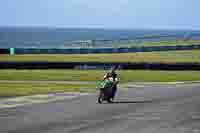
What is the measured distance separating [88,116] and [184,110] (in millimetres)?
5733

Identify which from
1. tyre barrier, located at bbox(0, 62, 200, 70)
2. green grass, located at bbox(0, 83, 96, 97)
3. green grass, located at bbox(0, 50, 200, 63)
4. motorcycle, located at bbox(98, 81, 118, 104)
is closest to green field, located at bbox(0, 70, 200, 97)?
green grass, located at bbox(0, 83, 96, 97)

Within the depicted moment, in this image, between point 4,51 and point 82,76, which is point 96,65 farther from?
point 4,51

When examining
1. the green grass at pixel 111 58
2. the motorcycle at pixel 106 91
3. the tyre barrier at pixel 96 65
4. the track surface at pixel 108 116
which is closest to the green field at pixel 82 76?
the tyre barrier at pixel 96 65

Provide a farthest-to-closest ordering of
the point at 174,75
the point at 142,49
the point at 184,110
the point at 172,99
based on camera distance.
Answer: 1. the point at 142,49
2. the point at 174,75
3. the point at 172,99
4. the point at 184,110

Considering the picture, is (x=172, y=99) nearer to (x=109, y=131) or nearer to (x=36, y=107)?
(x=36, y=107)

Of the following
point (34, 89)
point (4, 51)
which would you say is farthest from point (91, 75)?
point (4, 51)

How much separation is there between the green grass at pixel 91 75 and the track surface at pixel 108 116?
778 inches

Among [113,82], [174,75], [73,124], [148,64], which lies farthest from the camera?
[148,64]

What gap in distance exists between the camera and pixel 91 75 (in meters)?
56.7

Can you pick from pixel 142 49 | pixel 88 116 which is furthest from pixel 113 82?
pixel 142 49

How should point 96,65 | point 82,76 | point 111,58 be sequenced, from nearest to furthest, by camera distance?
point 82,76
point 96,65
point 111,58

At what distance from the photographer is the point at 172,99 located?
33.0m

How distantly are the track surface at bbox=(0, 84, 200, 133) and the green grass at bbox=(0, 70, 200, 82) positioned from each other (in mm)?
19761

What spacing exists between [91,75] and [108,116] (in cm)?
3328
